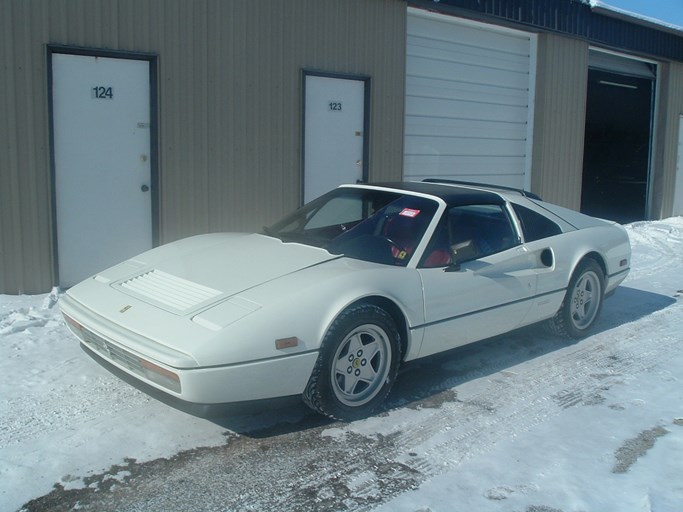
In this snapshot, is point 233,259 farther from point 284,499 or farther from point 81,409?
point 284,499

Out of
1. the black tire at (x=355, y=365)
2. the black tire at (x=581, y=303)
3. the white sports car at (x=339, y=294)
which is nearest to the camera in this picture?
the white sports car at (x=339, y=294)

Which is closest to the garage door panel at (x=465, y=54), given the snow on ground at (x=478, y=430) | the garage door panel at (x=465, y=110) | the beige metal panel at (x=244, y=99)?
the garage door panel at (x=465, y=110)

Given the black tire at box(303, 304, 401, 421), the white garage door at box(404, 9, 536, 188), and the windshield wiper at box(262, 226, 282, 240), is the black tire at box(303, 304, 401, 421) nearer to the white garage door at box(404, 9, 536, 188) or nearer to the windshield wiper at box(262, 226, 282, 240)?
the windshield wiper at box(262, 226, 282, 240)

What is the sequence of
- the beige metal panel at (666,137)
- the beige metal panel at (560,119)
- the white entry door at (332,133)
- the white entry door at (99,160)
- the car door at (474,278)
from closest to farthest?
the car door at (474,278) → the white entry door at (99,160) → the white entry door at (332,133) → the beige metal panel at (560,119) → the beige metal panel at (666,137)

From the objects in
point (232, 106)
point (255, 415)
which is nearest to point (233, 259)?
point (255, 415)

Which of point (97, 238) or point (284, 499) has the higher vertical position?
point (97, 238)

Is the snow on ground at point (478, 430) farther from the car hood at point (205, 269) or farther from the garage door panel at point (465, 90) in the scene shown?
the garage door panel at point (465, 90)

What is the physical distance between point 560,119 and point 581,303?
7446 millimetres

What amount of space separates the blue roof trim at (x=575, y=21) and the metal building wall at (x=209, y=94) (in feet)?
5.06

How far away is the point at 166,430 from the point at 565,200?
34.7 ft

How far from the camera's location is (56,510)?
3.36 meters

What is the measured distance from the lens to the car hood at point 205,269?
4.29 meters

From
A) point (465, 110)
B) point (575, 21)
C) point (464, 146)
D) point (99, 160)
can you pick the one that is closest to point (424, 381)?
point (99, 160)

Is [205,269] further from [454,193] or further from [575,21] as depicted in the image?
[575,21]
